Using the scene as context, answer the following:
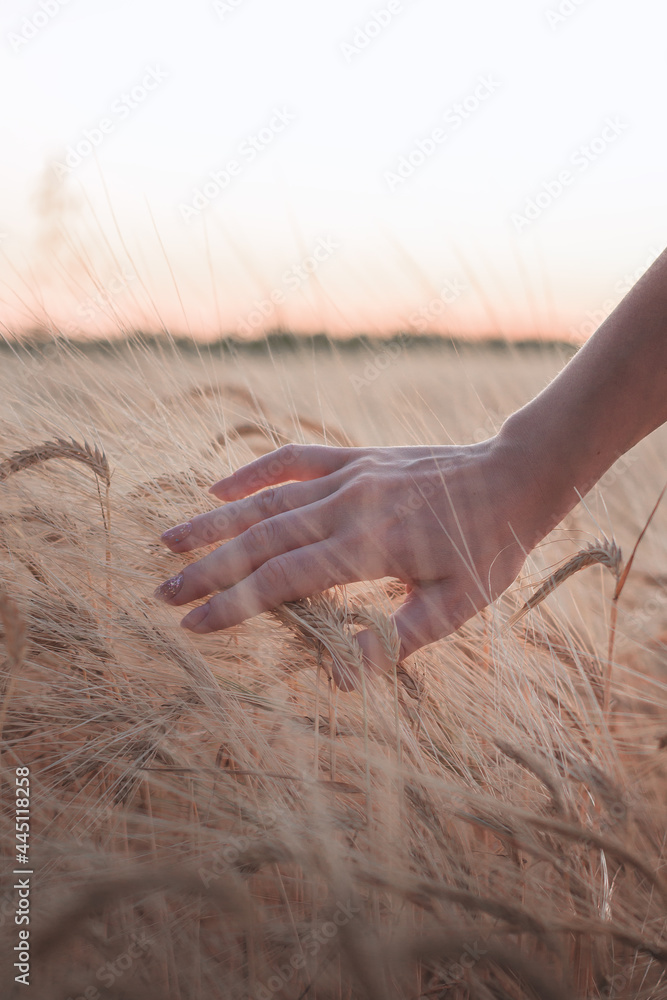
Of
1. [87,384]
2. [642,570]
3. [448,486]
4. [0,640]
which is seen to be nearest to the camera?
[0,640]

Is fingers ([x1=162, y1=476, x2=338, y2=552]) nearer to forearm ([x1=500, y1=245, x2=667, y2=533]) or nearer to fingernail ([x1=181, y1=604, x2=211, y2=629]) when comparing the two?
fingernail ([x1=181, y1=604, x2=211, y2=629])

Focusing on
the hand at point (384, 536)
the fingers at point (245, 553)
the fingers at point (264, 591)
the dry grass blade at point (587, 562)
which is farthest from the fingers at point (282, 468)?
the dry grass blade at point (587, 562)

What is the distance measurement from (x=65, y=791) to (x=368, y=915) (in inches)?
14.3

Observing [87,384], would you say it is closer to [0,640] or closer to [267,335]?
[267,335]

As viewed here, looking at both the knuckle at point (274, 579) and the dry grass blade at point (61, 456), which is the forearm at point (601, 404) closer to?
the knuckle at point (274, 579)

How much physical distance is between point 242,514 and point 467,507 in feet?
1.05

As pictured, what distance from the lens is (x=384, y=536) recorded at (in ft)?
2.94

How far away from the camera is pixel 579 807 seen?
702 millimetres

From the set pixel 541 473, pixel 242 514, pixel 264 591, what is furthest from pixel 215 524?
A: pixel 541 473

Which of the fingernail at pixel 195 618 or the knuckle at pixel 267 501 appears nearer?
the fingernail at pixel 195 618

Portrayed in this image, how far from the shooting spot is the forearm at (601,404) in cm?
86

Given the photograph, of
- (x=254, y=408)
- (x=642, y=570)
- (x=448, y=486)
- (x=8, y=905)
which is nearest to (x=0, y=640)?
(x=8, y=905)

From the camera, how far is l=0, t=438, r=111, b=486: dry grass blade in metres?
0.83

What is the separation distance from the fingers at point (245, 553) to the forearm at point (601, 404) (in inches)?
12.8
